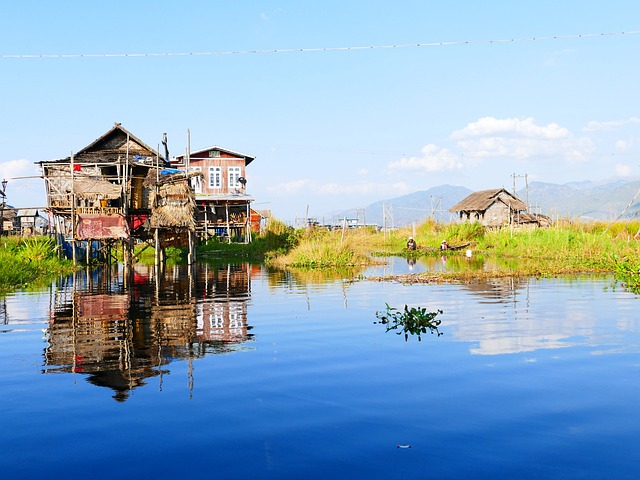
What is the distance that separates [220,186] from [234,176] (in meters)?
1.26

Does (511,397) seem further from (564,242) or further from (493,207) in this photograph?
(493,207)

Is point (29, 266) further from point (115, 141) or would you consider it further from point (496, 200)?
point (496, 200)

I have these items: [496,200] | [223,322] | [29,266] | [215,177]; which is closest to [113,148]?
[215,177]

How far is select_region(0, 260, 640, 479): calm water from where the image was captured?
15.4 feet

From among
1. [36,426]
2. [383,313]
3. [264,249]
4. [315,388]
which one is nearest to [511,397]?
[315,388]

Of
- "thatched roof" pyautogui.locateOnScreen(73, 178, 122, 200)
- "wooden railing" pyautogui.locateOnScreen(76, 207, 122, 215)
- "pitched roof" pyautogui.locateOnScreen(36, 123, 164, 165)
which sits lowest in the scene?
"wooden railing" pyautogui.locateOnScreen(76, 207, 122, 215)

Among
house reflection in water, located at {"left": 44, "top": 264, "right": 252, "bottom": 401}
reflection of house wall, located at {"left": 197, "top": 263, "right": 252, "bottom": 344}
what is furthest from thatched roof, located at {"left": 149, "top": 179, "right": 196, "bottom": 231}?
house reflection in water, located at {"left": 44, "top": 264, "right": 252, "bottom": 401}

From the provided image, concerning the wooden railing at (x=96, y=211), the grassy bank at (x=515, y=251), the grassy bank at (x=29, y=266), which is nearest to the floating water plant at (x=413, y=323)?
the grassy bank at (x=515, y=251)

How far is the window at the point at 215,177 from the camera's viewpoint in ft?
155

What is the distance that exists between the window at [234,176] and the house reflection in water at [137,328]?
92.1 ft

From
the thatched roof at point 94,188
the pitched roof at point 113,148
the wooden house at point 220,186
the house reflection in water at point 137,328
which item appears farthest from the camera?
the wooden house at point 220,186

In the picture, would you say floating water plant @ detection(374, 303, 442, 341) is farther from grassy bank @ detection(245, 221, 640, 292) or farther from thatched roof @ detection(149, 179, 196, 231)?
thatched roof @ detection(149, 179, 196, 231)

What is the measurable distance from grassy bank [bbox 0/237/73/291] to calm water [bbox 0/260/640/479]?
765cm

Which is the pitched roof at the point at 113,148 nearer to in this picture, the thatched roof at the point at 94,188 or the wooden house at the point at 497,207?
the thatched roof at the point at 94,188
